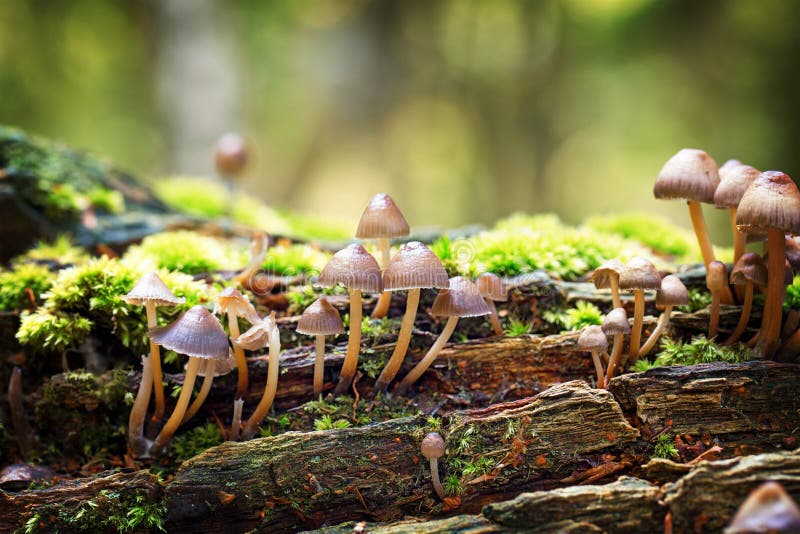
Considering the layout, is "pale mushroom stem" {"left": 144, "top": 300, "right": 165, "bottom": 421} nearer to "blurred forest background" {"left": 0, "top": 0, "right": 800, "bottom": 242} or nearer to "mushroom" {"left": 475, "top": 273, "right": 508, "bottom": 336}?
"mushroom" {"left": 475, "top": 273, "right": 508, "bottom": 336}

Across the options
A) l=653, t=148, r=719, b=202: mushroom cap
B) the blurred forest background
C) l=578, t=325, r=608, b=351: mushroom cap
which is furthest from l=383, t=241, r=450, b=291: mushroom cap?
the blurred forest background

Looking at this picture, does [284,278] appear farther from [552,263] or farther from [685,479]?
[685,479]

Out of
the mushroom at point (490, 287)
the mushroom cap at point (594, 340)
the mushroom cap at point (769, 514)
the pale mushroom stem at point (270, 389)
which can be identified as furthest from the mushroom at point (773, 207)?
the pale mushroom stem at point (270, 389)

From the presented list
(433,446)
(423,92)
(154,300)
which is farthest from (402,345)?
(423,92)

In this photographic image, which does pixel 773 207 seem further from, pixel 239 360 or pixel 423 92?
pixel 423 92

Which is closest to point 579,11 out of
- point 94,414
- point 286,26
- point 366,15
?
point 366,15

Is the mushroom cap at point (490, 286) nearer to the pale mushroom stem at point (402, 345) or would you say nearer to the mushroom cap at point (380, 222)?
the pale mushroom stem at point (402, 345)

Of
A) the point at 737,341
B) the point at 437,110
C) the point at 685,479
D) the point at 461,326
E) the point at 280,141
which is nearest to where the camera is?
the point at 685,479
